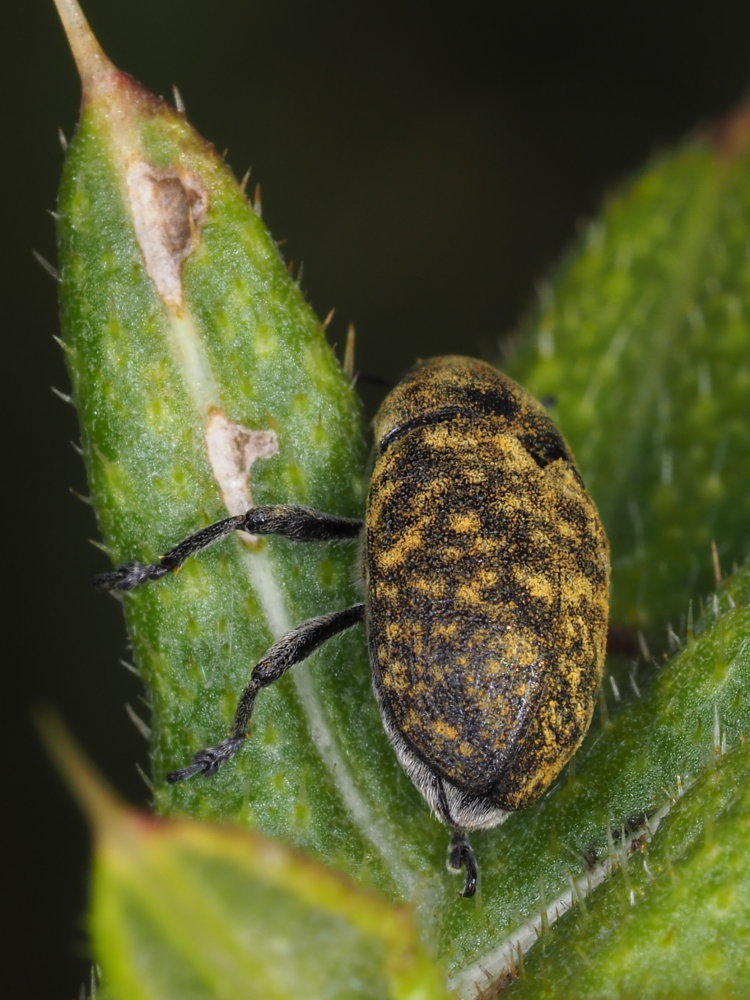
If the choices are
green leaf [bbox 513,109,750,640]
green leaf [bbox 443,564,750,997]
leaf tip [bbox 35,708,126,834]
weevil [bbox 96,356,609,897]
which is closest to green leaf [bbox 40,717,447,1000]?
leaf tip [bbox 35,708,126,834]

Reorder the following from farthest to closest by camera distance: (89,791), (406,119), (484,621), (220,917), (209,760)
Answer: (406,119) → (484,621) → (209,760) → (220,917) → (89,791)

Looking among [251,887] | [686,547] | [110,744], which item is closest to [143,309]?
[251,887]

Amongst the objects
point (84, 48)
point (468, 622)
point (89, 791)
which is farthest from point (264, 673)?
point (84, 48)

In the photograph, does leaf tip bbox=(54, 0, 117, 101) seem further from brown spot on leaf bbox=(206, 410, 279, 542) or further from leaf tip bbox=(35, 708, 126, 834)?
leaf tip bbox=(35, 708, 126, 834)

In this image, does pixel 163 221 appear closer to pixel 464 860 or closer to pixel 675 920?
pixel 464 860

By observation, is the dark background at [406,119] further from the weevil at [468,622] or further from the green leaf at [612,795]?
the green leaf at [612,795]

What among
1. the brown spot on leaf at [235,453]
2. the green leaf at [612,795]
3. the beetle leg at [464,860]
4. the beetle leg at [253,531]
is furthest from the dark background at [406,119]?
the beetle leg at [464,860]

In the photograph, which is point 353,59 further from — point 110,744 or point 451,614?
point 451,614
